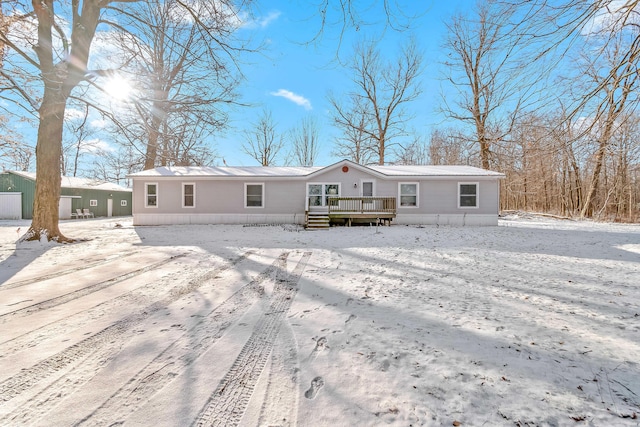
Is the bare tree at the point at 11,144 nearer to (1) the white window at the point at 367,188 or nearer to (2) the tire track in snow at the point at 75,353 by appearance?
(2) the tire track in snow at the point at 75,353

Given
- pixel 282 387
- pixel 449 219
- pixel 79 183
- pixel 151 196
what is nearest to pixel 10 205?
pixel 79 183

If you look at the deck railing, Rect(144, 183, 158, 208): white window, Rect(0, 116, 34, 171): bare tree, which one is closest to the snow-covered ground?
Rect(0, 116, 34, 171): bare tree

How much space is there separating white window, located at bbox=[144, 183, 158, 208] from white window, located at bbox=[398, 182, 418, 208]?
41.6 feet

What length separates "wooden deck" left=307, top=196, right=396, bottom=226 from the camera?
12.9 meters

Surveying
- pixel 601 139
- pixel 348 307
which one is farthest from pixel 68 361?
pixel 601 139

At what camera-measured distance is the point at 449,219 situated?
44.5 feet

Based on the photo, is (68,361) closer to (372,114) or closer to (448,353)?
(448,353)

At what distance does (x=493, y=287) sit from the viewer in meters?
4.14

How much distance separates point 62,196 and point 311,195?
1865 cm

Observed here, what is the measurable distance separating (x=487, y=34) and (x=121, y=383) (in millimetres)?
4679

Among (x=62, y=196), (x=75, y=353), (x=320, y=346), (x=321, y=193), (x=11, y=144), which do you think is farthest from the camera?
(x=62, y=196)

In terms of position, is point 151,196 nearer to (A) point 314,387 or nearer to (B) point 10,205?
(B) point 10,205

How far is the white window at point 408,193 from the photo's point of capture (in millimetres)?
13742

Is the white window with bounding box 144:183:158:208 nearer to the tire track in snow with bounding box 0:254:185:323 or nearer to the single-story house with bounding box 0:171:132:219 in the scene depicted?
the single-story house with bounding box 0:171:132:219
